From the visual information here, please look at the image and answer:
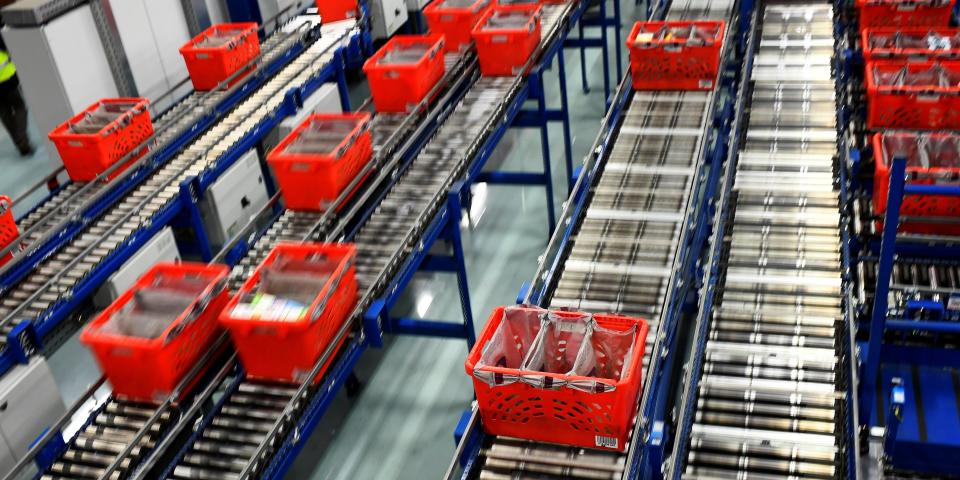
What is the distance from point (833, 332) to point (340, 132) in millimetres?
4052

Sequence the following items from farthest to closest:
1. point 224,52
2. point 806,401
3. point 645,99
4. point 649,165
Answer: point 224,52
point 645,99
point 649,165
point 806,401

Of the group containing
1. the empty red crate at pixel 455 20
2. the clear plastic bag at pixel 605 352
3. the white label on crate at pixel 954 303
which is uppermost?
the empty red crate at pixel 455 20

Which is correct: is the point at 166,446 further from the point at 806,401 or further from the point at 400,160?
the point at 806,401

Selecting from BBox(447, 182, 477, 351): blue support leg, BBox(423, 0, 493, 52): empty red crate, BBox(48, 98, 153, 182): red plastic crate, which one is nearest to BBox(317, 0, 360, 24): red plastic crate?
BBox(423, 0, 493, 52): empty red crate

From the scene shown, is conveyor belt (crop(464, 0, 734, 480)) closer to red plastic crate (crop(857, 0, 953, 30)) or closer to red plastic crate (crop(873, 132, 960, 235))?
red plastic crate (crop(873, 132, 960, 235))

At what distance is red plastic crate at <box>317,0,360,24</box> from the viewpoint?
426 inches

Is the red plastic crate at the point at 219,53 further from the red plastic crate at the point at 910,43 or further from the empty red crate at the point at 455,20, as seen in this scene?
the red plastic crate at the point at 910,43

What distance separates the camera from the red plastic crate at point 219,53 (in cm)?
889

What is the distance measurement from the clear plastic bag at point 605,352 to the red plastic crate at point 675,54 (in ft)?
12.9

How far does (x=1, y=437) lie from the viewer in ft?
17.9

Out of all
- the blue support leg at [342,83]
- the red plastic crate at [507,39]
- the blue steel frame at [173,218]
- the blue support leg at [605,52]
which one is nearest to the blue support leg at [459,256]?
the red plastic crate at [507,39]

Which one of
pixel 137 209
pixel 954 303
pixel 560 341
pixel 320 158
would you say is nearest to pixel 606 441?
pixel 560 341

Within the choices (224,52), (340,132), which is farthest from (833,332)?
(224,52)

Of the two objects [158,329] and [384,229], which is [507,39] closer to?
[384,229]
